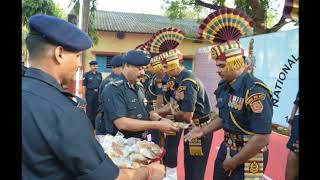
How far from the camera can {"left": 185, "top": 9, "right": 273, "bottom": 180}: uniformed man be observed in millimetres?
3010

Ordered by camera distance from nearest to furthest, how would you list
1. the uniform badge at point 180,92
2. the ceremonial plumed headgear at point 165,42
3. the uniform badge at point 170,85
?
the uniform badge at point 180,92
the uniform badge at point 170,85
the ceremonial plumed headgear at point 165,42

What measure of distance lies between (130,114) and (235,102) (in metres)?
1.03

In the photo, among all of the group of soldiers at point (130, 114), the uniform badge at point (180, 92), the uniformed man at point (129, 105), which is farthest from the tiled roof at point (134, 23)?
the uniformed man at point (129, 105)

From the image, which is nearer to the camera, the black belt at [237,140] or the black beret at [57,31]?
the black beret at [57,31]

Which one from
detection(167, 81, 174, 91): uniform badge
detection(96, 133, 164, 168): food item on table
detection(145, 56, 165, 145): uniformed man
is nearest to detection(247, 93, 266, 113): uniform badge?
detection(96, 133, 164, 168): food item on table

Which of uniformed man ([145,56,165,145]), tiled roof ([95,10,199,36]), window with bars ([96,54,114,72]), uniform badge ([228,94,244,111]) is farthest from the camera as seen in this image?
tiled roof ([95,10,199,36])

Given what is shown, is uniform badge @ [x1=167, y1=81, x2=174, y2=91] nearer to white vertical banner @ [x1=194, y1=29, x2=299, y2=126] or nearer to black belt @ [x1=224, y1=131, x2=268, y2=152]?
black belt @ [x1=224, y1=131, x2=268, y2=152]

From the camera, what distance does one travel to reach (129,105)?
361cm

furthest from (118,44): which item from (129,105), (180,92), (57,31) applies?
(57,31)

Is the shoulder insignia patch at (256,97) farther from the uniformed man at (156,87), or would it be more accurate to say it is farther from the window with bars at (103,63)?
the window with bars at (103,63)

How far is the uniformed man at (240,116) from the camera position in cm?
301

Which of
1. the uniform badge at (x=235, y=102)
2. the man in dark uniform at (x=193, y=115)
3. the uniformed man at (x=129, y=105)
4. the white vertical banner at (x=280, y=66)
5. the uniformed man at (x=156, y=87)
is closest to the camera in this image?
the uniform badge at (x=235, y=102)

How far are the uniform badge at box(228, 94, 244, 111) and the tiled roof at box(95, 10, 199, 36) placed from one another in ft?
63.4

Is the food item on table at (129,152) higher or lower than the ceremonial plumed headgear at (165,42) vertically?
lower
